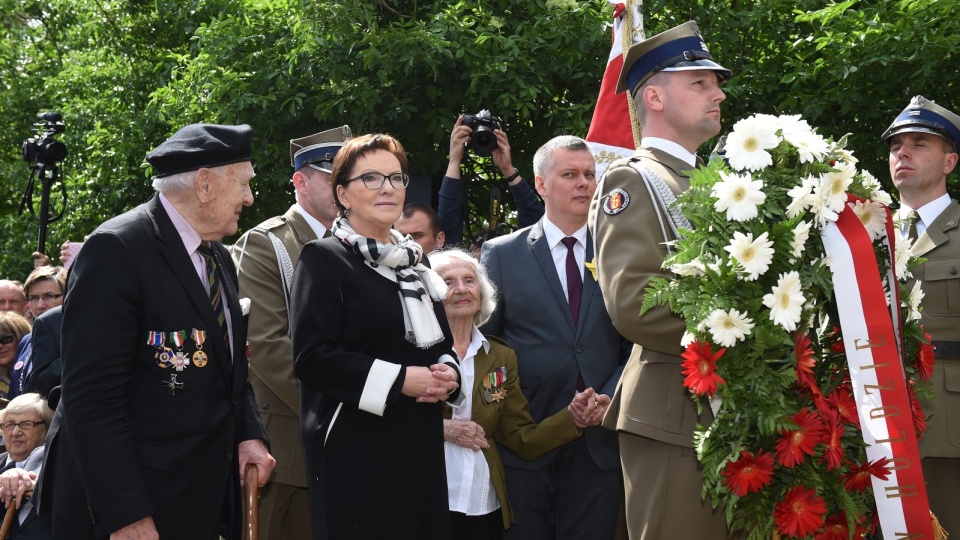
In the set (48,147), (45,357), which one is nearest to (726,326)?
(45,357)

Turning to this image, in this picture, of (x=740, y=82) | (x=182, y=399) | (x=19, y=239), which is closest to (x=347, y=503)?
(x=182, y=399)

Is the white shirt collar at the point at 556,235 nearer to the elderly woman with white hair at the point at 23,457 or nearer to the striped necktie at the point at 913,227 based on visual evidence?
the striped necktie at the point at 913,227

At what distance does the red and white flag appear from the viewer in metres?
6.10

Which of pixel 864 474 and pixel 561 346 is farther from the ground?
pixel 561 346

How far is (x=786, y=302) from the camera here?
3506mm

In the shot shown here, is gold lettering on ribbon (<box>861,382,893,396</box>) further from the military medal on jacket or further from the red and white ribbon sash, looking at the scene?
the military medal on jacket

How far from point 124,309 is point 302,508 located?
7.44 feet

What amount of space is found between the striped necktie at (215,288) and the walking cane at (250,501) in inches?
18.5

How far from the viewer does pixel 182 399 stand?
3.48 metres

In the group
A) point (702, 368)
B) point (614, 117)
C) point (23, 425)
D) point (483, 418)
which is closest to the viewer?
point (702, 368)

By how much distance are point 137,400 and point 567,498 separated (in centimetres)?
239

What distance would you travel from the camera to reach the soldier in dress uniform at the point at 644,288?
3.79 metres

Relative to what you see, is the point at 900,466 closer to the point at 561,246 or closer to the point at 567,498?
the point at 567,498

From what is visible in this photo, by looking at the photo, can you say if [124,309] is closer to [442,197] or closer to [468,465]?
[468,465]
